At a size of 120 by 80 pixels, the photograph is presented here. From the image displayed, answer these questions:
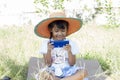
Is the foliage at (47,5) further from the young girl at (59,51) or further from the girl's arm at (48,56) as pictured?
the girl's arm at (48,56)

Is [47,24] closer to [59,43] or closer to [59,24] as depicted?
[59,24]

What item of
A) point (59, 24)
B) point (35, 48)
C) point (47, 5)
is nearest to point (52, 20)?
point (59, 24)

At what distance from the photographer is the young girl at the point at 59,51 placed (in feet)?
15.1

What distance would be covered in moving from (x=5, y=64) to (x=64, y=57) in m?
1.06

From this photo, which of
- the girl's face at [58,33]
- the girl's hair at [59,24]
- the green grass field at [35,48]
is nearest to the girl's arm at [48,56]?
the girl's face at [58,33]

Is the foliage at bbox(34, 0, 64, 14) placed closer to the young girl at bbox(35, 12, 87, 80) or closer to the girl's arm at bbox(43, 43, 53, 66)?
the young girl at bbox(35, 12, 87, 80)

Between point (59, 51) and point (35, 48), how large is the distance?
185 centimetres

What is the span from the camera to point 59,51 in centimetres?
468

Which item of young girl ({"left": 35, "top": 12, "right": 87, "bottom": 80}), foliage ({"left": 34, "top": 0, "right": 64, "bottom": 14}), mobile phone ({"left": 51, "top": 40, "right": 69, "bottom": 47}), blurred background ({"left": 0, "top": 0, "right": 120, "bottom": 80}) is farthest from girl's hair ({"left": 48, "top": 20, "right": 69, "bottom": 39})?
foliage ({"left": 34, "top": 0, "right": 64, "bottom": 14})

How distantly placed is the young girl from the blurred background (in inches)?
18.0

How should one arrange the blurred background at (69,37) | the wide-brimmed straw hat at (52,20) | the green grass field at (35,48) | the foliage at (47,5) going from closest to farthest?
the wide-brimmed straw hat at (52,20) → the green grass field at (35,48) → the blurred background at (69,37) → the foliage at (47,5)

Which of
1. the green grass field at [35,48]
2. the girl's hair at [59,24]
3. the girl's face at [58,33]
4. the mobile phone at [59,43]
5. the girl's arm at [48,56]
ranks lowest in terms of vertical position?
the green grass field at [35,48]

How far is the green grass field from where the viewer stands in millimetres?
5387

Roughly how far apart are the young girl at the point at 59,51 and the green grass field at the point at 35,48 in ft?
2.05
